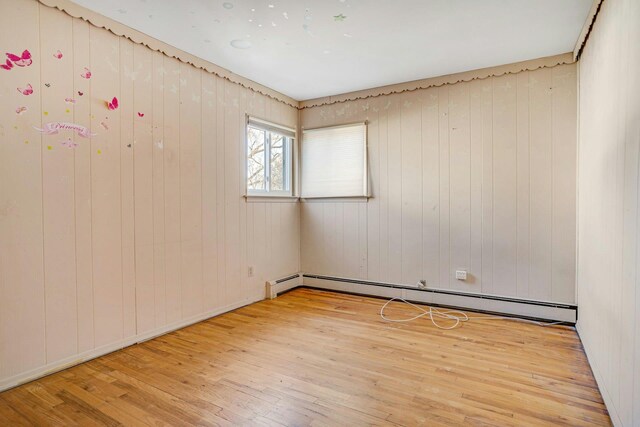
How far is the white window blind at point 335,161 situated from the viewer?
13.6 ft

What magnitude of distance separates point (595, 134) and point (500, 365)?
1.63 metres

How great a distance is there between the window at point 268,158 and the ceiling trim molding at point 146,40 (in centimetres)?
38

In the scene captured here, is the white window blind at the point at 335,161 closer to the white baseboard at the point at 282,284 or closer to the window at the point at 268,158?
the window at the point at 268,158

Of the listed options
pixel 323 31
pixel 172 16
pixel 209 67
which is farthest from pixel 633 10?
pixel 209 67

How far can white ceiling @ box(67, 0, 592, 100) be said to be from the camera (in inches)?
92.7

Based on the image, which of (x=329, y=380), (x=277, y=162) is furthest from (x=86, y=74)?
(x=329, y=380)

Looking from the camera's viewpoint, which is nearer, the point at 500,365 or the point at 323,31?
the point at 500,365

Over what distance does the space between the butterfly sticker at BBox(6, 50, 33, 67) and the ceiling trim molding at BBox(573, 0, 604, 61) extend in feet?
11.3

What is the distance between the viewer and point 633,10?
4.93ft

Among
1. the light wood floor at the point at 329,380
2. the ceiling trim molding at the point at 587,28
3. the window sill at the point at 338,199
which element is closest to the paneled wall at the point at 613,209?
the ceiling trim molding at the point at 587,28

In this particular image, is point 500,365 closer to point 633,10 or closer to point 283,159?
point 633,10

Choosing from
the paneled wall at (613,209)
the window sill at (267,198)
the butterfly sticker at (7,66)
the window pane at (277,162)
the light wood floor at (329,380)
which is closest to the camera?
the paneled wall at (613,209)

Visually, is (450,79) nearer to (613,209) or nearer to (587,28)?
(587,28)

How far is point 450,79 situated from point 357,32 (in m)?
1.33
